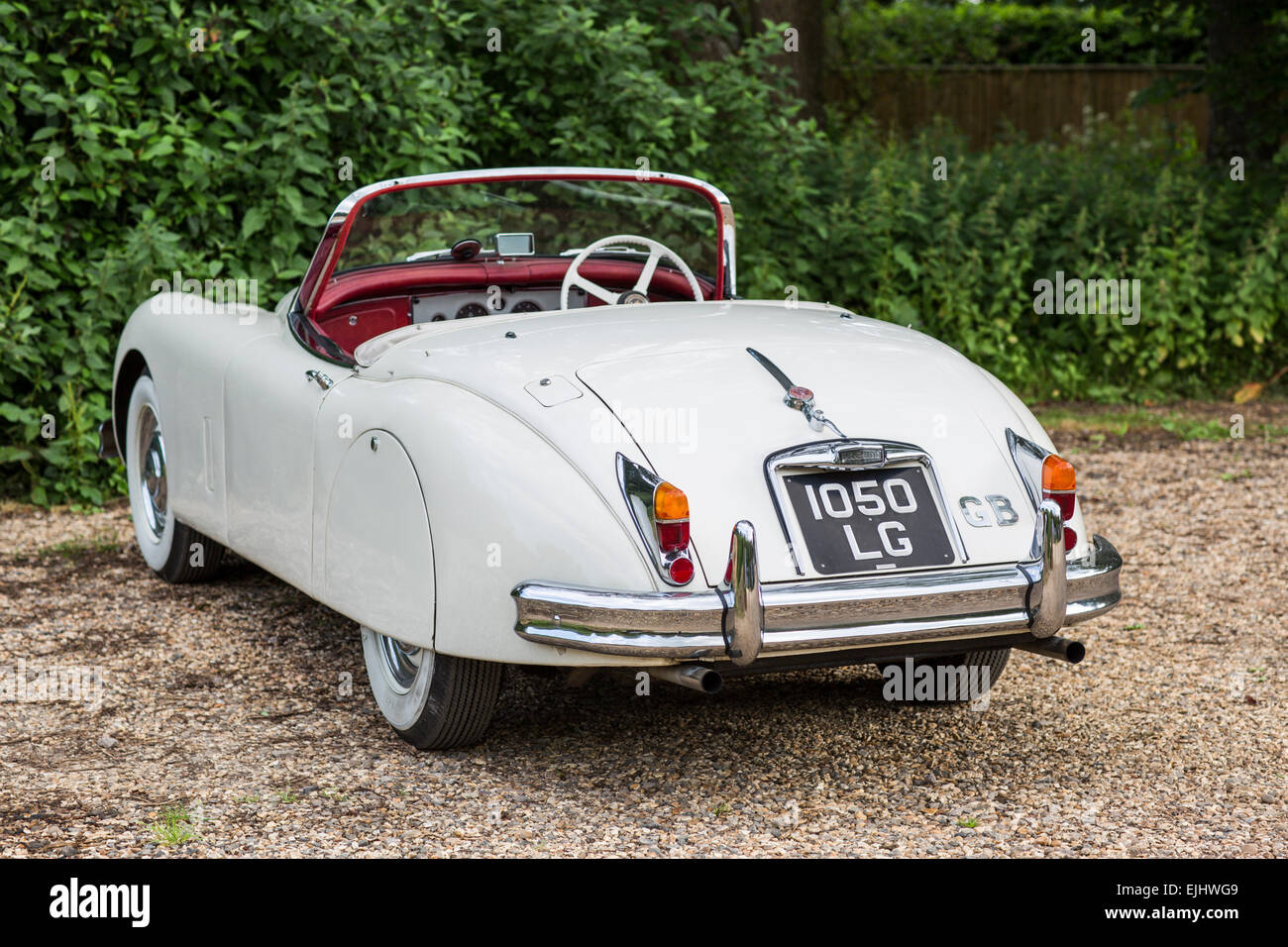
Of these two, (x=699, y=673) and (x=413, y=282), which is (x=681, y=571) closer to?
(x=699, y=673)

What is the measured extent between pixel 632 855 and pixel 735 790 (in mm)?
472

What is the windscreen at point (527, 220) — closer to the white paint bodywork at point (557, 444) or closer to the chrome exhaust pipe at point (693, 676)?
the white paint bodywork at point (557, 444)

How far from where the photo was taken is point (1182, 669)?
4.57 metres

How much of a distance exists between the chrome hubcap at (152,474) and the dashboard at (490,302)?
4.44ft

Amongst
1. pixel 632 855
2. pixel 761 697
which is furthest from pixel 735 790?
pixel 761 697

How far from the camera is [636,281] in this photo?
483 cm

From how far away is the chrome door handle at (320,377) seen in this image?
13.3 feet

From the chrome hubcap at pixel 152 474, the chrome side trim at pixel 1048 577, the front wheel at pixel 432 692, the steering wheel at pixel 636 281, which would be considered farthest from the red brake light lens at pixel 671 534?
the chrome hubcap at pixel 152 474

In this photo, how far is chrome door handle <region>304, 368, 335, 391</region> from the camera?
4043 mm

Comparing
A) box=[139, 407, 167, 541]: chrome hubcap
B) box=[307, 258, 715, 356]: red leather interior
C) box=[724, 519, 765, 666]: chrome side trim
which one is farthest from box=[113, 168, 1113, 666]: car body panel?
box=[139, 407, 167, 541]: chrome hubcap

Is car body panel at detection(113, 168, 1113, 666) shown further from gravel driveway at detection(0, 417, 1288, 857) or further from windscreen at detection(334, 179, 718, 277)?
windscreen at detection(334, 179, 718, 277)

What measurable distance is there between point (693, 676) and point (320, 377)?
1.55 m
